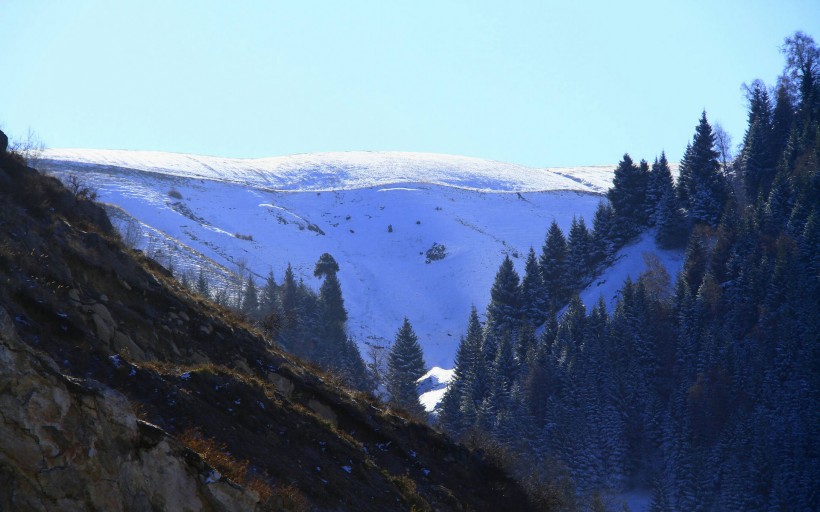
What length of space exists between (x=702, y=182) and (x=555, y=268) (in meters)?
18.1

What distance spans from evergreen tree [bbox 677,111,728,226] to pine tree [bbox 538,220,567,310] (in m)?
14.0

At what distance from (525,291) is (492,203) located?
55.0m

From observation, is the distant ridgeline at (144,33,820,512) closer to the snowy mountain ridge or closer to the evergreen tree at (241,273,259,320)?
the evergreen tree at (241,273,259,320)

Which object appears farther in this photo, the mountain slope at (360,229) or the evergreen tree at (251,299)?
the mountain slope at (360,229)

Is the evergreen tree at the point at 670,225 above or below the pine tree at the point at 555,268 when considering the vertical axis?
above

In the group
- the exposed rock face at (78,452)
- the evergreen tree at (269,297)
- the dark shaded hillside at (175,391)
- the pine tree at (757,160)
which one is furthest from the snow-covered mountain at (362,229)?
A: the exposed rock face at (78,452)

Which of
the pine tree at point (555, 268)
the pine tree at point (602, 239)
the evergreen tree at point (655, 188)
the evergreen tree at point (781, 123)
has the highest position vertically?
the evergreen tree at point (781, 123)

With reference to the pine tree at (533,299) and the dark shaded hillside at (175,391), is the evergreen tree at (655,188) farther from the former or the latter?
the dark shaded hillside at (175,391)

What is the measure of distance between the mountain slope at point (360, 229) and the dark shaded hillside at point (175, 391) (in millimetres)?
64062

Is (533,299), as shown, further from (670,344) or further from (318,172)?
(318,172)

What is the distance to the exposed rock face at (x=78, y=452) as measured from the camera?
35.0 feet

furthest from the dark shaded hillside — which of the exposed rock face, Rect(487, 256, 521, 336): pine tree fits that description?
Rect(487, 256, 521, 336): pine tree

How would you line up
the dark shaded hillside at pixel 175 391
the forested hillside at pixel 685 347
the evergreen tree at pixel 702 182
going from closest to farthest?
the dark shaded hillside at pixel 175 391 → the forested hillside at pixel 685 347 → the evergreen tree at pixel 702 182

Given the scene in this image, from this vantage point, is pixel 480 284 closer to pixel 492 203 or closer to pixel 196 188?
pixel 492 203
